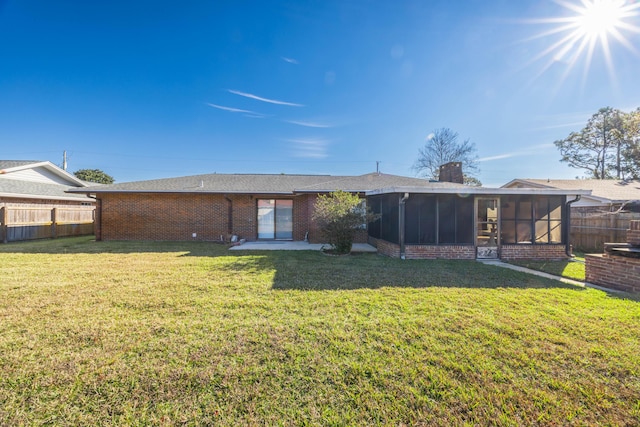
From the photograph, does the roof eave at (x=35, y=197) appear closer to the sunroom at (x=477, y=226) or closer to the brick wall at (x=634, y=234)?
the sunroom at (x=477, y=226)

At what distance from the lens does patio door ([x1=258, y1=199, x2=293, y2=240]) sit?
40.5 ft

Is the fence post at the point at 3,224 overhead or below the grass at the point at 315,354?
overhead

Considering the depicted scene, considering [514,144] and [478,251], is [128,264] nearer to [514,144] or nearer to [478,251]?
[478,251]

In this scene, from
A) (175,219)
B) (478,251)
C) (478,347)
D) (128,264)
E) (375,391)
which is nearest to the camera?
(375,391)

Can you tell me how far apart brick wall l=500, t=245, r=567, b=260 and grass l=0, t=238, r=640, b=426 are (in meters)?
3.23

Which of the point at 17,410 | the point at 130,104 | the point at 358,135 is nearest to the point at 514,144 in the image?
the point at 358,135

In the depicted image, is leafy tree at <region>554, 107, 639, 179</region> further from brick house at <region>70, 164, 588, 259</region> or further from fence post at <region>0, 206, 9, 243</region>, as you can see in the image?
fence post at <region>0, 206, 9, 243</region>

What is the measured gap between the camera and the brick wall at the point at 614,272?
16.2 feet

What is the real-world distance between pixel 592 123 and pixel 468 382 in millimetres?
36744

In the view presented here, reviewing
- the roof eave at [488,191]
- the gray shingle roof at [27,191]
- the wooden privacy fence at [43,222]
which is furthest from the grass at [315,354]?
the gray shingle roof at [27,191]

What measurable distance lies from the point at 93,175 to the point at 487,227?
4759 cm

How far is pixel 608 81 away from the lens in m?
9.73

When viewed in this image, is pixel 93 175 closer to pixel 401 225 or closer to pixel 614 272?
pixel 401 225

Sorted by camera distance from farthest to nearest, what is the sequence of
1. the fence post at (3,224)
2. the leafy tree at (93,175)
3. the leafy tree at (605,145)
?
1. the leafy tree at (93,175)
2. the leafy tree at (605,145)
3. the fence post at (3,224)
